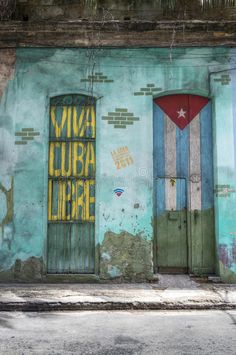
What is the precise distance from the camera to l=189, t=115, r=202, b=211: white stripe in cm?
775

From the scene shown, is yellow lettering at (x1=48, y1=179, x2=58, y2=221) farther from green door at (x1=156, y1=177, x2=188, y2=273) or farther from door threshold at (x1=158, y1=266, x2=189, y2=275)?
door threshold at (x1=158, y1=266, x2=189, y2=275)

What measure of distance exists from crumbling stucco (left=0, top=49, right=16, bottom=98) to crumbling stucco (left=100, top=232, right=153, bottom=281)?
3427mm

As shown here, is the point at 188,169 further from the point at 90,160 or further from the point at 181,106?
the point at 90,160

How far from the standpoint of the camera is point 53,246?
24.8 ft

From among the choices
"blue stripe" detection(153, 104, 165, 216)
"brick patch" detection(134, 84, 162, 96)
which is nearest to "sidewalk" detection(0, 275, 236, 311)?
"blue stripe" detection(153, 104, 165, 216)

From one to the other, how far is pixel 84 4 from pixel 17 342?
6.10 m

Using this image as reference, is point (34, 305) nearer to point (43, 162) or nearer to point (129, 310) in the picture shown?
point (129, 310)


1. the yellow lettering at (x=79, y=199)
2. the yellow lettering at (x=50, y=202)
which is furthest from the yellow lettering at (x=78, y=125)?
the yellow lettering at (x=50, y=202)

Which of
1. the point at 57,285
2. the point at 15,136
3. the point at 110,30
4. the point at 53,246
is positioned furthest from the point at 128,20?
the point at 57,285

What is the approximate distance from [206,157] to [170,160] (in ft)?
2.24

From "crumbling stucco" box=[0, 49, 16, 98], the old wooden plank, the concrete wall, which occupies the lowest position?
"crumbling stucco" box=[0, 49, 16, 98]

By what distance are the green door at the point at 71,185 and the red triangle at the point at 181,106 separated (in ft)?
4.53

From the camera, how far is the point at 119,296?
6.39m

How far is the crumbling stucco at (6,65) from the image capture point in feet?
25.6
